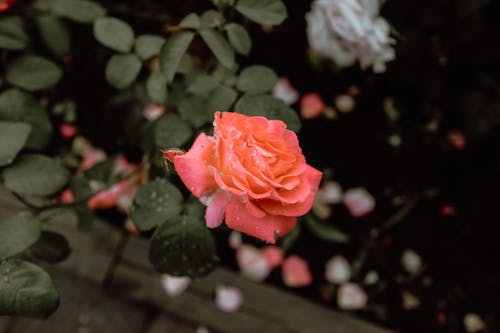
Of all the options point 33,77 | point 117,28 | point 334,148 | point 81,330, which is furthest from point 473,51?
point 81,330

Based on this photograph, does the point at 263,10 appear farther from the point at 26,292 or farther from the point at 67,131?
the point at 67,131

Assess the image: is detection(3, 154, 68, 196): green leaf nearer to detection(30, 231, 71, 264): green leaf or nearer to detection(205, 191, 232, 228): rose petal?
detection(30, 231, 71, 264): green leaf

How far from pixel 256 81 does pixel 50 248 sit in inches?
17.4

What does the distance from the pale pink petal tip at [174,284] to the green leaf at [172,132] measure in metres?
0.58

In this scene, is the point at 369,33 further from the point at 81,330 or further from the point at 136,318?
the point at 81,330

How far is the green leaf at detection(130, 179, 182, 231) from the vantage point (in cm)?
67

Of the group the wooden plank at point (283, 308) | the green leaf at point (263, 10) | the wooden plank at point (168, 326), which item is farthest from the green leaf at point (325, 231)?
the green leaf at point (263, 10)

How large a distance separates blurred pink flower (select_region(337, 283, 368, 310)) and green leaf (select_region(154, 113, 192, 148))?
79cm

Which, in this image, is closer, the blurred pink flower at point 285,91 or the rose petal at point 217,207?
the rose petal at point 217,207

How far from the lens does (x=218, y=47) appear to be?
0.68m

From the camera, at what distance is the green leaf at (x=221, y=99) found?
0.72 meters

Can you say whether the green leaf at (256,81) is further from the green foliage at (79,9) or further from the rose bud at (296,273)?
the rose bud at (296,273)

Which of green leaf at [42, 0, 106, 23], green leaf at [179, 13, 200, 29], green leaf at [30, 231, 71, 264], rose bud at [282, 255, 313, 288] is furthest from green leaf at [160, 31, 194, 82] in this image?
rose bud at [282, 255, 313, 288]

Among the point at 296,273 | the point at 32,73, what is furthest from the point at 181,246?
the point at 296,273
